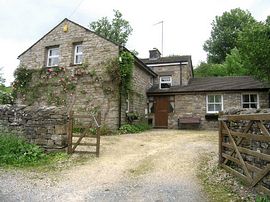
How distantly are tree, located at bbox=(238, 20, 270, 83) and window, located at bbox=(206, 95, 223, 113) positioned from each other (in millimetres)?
3664

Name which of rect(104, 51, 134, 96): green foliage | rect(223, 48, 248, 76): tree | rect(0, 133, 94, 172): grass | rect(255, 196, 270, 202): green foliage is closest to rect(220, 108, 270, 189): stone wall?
rect(255, 196, 270, 202): green foliage

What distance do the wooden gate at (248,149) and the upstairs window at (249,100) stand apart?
1244cm

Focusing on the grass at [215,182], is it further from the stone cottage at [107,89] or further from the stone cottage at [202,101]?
the stone cottage at [202,101]

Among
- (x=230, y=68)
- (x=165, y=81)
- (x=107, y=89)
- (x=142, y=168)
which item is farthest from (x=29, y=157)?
(x=230, y=68)

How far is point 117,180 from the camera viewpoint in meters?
6.21

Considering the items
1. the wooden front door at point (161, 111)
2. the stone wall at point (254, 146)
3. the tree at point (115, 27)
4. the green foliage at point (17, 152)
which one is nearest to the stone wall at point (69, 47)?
the wooden front door at point (161, 111)

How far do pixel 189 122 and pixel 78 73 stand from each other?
858 centimetres

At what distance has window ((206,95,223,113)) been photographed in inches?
742

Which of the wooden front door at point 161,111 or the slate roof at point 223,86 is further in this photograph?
the wooden front door at point 161,111

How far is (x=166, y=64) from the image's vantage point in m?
23.3

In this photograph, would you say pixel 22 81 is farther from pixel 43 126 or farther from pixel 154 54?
pixel 154 54

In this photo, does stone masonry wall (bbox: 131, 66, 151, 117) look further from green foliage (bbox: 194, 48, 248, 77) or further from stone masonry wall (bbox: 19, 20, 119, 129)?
green foliage (bbox: 194, 48, 248, 77)

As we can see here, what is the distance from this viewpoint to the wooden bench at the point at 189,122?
1866 centimetres

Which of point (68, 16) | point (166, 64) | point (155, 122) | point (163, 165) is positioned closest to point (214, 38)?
point (166, 64)
